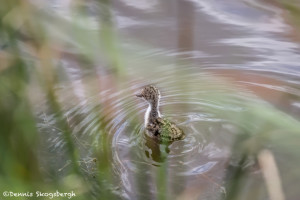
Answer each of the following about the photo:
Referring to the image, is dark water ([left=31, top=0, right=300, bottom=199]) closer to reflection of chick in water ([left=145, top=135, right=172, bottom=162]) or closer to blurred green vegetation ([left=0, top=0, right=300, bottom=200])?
reflection of chick in water ([left=145, top=135, right=172, bottom=162])

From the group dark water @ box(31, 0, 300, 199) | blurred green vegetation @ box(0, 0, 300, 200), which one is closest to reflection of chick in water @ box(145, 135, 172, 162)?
dark water @ box(31, 0, 300, 199)

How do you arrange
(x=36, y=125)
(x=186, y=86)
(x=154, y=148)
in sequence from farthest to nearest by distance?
(x=186, y=86), (x=154, y=148), (x=36, y=125)

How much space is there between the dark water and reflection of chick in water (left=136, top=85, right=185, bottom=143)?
0.06m

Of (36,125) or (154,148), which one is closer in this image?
(36,125)

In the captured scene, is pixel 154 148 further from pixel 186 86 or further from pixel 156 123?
pixel 186 86

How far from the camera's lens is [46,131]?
9.99ft

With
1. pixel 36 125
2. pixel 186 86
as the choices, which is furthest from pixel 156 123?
pixel 36 125

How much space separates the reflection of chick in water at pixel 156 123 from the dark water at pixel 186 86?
0.06m

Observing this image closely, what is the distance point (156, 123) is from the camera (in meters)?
3.25

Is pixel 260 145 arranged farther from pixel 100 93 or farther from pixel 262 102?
pixel 100 93

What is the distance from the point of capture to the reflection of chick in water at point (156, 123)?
123 inches

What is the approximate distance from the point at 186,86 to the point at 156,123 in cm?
48

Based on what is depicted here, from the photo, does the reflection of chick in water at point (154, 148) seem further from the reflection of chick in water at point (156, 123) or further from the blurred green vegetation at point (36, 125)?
the blurred green vegetation at point (36, 125)

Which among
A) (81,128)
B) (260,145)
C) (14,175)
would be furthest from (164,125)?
(14,175)
